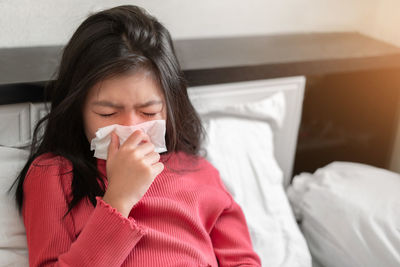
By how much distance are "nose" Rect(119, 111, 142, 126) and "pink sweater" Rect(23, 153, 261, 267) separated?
0.44 feet

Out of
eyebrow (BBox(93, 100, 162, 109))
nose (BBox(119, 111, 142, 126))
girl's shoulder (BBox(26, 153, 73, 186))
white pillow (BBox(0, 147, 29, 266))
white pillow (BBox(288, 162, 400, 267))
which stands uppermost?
eyebrow (BBox(93, 100, 162, 109))

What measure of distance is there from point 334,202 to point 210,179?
1.24 feet

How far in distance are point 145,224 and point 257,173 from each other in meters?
0.45

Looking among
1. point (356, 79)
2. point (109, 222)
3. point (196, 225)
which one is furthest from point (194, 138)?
point (356, 79)

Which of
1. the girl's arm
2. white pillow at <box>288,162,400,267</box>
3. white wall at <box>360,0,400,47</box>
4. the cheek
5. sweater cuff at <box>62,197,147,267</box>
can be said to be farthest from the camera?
white wall at <box>360,0,400,47</box>

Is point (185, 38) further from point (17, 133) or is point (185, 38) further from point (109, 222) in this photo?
point (109, 222)

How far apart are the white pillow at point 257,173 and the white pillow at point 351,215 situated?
0.07m

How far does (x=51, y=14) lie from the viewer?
3.95 ft

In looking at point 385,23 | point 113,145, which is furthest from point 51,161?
point 385,23

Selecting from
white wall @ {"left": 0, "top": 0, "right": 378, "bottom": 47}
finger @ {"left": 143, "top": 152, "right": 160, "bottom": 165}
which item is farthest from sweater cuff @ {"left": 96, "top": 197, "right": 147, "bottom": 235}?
white wall @ {"left": 0, "top": 0, "right": 378, "bottom": 47}

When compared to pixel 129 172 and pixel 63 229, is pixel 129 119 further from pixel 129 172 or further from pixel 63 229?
pixel 63 229

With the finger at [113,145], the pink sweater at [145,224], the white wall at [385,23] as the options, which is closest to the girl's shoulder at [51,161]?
the pink sweater at [145,224]

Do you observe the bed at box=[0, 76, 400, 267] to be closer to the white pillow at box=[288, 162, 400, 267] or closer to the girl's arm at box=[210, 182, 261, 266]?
the white pillow at box=[288, 162, 400, 267]

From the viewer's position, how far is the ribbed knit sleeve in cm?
82
